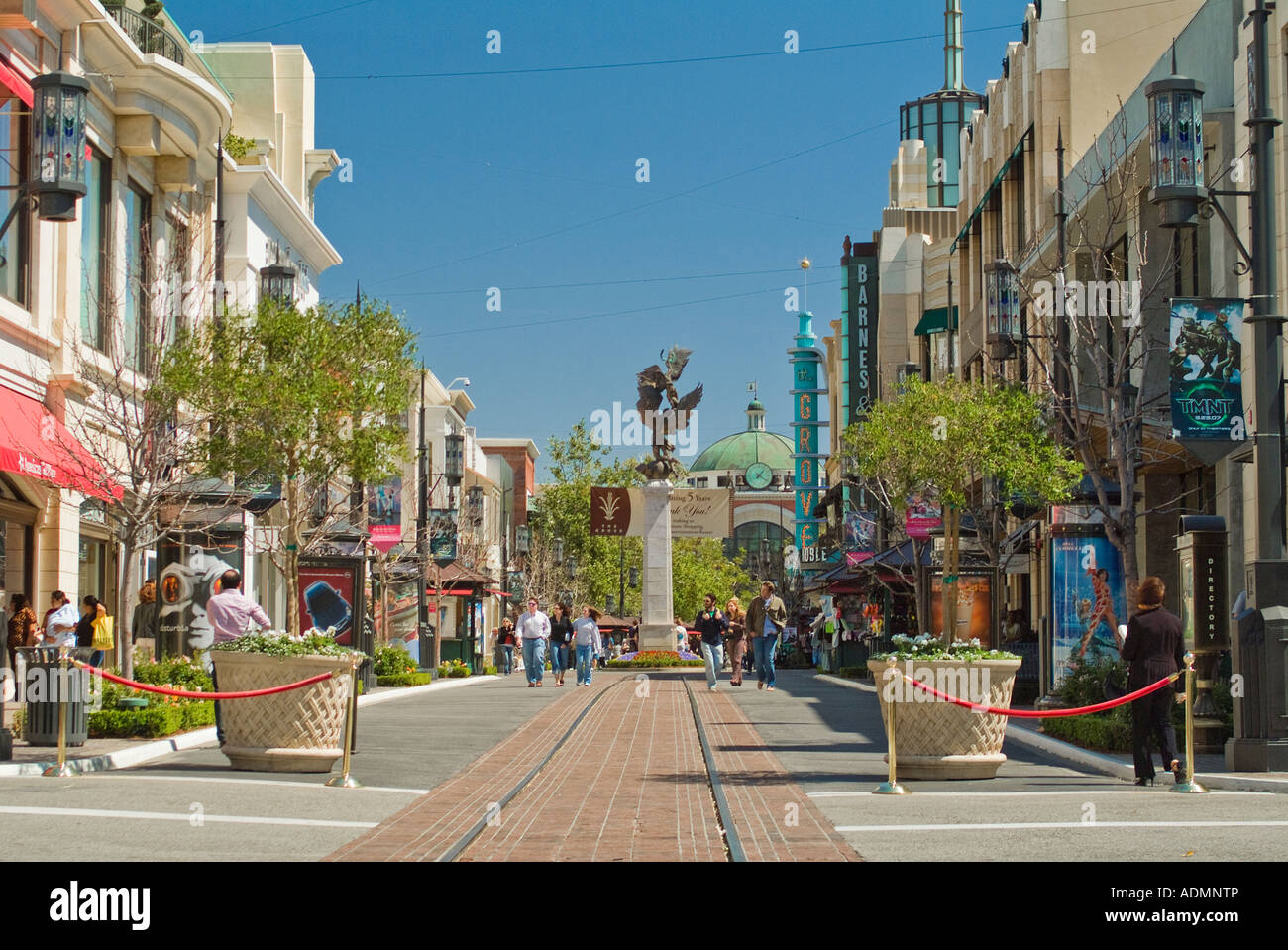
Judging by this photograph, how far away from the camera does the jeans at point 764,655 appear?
102 feet

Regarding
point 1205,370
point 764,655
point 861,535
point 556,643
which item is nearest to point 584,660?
point 556,643

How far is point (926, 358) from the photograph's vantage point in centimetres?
6481

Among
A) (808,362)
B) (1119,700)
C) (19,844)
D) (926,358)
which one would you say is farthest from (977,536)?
(808,362)

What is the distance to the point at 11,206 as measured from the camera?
24.5m

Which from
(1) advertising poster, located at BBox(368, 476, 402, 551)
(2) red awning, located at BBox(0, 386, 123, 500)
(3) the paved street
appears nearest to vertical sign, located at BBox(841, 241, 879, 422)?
(1) advertising poster, located at BBox(368, 476, 402, 551)

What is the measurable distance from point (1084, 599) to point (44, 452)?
1431cm

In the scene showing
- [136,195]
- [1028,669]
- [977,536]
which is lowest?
[1028,669]

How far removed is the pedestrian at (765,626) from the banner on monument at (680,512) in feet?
72.8

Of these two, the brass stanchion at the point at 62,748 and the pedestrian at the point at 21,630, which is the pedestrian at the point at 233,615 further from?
the pedestrian at the point at 21,630

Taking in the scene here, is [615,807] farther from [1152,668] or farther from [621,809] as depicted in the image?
[1152,668]

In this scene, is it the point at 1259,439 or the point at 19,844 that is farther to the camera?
the point at 1259,439
